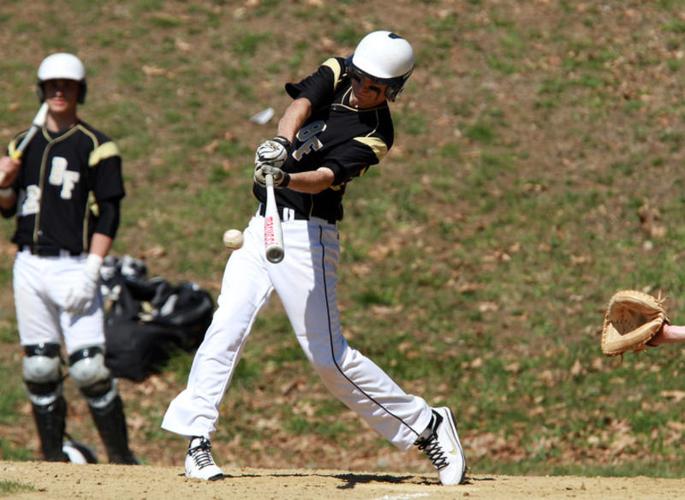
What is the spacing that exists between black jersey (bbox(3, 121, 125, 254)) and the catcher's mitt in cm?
349

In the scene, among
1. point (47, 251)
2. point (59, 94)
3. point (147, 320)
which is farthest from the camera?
point (147, 320)

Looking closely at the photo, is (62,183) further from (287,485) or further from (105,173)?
(287,485)

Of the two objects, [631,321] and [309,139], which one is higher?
[309,139]

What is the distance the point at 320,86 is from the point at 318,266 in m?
0.93

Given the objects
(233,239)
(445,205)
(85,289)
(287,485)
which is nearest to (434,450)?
(287,485)

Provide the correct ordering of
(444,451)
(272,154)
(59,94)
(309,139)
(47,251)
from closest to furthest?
(272,154) < (309,139) < (444,451) < (47,251) < (59,94)

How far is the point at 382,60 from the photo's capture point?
21.0 ft

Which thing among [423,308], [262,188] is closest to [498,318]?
[423,308]

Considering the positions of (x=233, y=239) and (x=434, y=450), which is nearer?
(x=233, y=239)

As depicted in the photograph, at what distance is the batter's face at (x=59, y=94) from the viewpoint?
8461 mm

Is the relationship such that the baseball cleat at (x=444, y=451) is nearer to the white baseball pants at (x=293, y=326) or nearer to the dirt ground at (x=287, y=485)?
the dirt ground at (x=287, y=485)

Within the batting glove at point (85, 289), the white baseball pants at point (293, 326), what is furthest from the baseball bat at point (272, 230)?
the batting glove at point (85, 289)

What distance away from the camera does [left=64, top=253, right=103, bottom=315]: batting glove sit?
819 cm

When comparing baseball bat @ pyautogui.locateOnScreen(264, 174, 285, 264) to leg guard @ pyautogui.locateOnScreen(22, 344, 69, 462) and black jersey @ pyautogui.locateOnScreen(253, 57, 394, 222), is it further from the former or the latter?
leg guard @ pyautogui.locateOnScreen(22, 344, 69, 462)
